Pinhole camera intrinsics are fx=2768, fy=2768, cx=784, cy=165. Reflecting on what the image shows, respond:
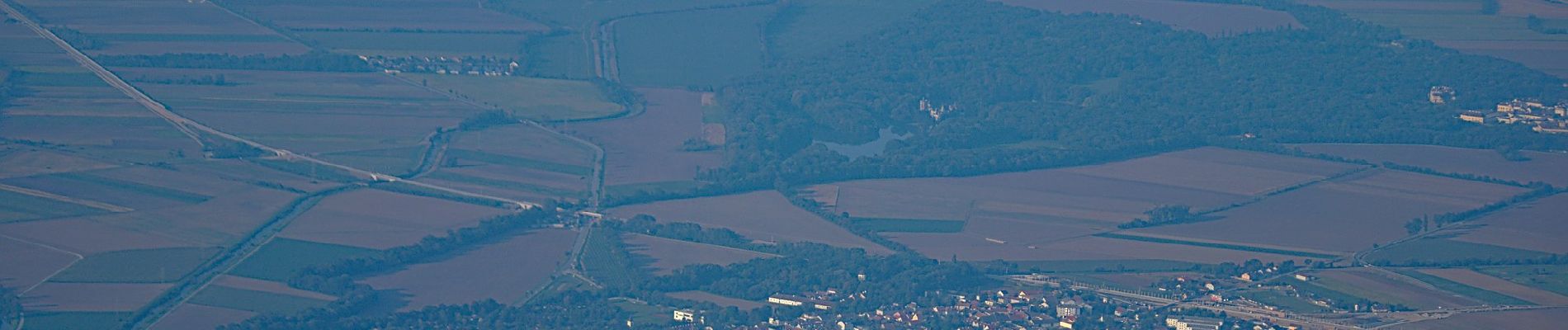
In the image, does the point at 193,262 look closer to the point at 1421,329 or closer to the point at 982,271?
the point at 982,271

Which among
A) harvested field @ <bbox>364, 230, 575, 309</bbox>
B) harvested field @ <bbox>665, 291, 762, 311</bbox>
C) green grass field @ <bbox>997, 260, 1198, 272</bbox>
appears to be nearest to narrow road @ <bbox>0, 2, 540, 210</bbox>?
harvested field @ <bbox>364, 230, 575, 309</bbox>

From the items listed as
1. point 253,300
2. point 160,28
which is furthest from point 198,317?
point 160,28

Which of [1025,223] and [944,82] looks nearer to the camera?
[1025,223]

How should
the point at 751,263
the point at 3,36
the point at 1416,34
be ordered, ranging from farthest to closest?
the point at 1416,34 → the point at 3,36 → the point at 751,263

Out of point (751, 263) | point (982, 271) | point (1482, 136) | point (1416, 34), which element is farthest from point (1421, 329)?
point (1416, 34)

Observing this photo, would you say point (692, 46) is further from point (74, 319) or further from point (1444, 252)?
point (74, 319)

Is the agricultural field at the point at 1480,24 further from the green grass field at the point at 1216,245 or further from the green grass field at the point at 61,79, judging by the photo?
the green grass field at the point at 61,79

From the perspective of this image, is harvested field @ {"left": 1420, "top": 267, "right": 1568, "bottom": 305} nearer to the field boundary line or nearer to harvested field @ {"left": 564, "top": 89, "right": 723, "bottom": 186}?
harvested field @ {"left": 564, "top": 89, "right": 723, "bottom": 186}
